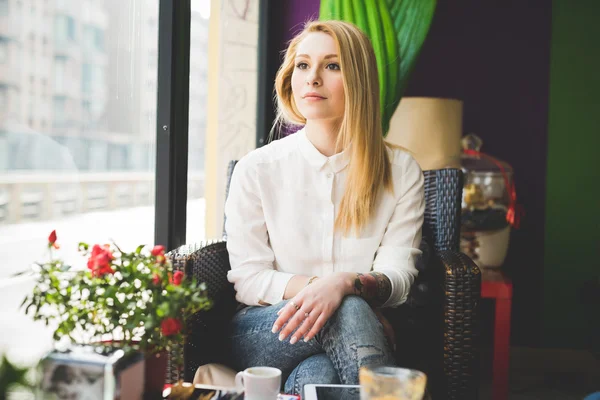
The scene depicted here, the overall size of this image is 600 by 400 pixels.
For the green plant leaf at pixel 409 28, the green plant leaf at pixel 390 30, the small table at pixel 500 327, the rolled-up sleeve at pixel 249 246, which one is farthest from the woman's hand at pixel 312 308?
the green plant leaf at pixel 409 28

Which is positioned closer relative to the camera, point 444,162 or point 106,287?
point 106,287

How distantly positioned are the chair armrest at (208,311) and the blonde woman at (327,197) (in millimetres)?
44

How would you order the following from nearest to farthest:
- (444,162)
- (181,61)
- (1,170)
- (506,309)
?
(1,170) → (181,61) → (506,309) → (444,162)

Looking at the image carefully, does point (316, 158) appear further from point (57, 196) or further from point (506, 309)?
point (506, 309)

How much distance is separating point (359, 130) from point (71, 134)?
2.38ft

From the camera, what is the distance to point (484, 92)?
3.12 meters

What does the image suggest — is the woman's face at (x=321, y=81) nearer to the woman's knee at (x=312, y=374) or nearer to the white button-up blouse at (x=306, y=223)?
the white button-up blouse at (x=306, y=223)

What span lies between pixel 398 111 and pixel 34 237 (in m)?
1.79

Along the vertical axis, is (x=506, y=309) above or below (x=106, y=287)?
below

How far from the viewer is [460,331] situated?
1.52 m

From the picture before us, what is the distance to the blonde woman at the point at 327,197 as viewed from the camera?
5.16ft

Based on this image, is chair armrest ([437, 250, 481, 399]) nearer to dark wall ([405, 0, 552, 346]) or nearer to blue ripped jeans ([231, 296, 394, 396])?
blue ripped jeans ([231, 296, 394, 396])

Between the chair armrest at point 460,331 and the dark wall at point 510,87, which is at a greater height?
the dark wall at point 510,87

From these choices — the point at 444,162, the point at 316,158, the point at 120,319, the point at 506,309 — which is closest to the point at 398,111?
the point at 444,162
